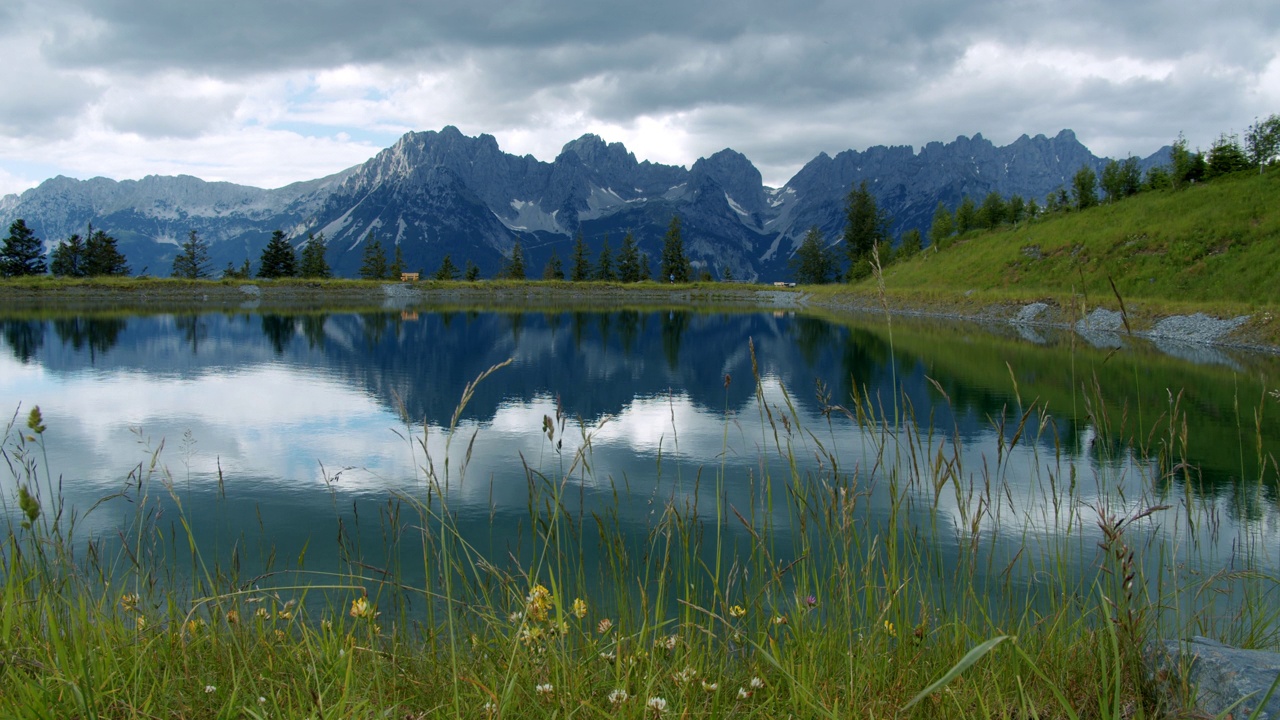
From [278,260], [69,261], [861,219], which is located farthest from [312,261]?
[861,219]

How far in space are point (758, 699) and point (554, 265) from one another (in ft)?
389

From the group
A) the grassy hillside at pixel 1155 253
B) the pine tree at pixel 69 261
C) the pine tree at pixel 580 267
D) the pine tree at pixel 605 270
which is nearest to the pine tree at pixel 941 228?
the grassy hillside at pixel 1155 253

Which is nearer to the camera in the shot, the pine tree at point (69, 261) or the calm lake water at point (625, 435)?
the calm lake water at point (625, 435)

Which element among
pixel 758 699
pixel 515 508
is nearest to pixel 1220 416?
pixel 515 508

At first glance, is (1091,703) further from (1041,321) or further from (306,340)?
(1041,321)

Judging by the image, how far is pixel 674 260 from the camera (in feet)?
379

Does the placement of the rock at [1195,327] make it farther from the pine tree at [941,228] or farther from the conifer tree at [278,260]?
the conifer tree at [278,260]

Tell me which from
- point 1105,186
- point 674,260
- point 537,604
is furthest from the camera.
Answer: point 674,260

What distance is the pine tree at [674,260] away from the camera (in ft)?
371

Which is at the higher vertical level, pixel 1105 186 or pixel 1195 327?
pixel 1105 186

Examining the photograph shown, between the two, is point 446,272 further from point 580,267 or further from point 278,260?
point 278,260

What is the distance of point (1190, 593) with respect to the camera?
521 cm

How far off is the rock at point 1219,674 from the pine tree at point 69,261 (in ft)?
358

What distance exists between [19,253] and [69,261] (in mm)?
5498
